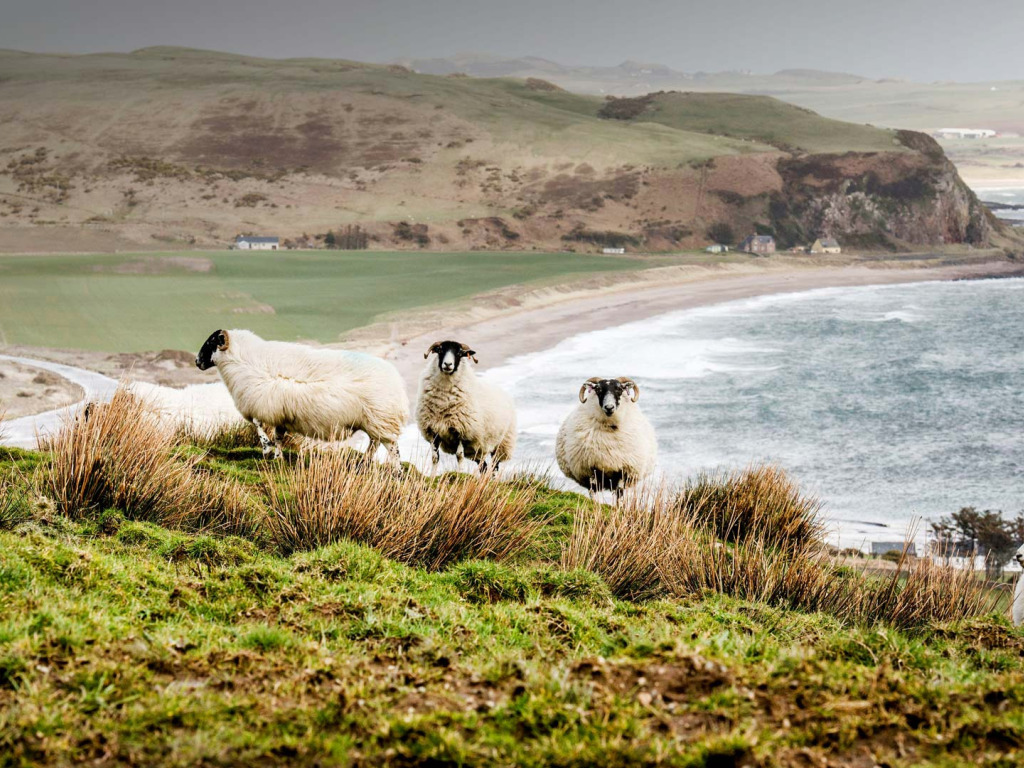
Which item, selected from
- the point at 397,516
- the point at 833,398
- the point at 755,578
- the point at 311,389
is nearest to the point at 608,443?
the point at 311,389

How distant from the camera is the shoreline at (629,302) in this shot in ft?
168

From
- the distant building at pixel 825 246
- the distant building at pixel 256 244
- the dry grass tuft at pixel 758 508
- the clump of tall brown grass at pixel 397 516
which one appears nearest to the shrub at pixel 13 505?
the clump of tall brown grass at pixel 397 516

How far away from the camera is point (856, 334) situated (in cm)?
6550

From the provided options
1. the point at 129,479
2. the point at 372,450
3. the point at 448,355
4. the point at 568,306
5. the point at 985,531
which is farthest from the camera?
the point at 568,306

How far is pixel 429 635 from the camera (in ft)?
19.9

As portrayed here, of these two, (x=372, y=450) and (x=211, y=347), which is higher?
(x=211, y=347)

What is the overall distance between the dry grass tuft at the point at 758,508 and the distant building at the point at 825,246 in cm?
10297

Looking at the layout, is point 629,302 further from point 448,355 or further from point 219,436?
point 448,355

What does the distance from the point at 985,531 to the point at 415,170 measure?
96.4 meters

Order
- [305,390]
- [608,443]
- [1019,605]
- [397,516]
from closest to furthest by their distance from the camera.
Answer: [1019,605] → [397,516] → [305,390] → [608,443]

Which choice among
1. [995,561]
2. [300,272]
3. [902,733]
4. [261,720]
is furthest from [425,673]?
[300,272]

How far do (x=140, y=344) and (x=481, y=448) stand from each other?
35490 mm

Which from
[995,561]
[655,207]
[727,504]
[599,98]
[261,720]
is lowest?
[995,561]

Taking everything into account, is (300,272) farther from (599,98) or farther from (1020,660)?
(599,98)
